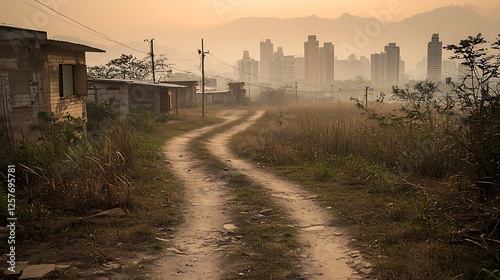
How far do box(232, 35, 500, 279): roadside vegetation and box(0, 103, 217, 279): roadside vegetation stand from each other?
334 centimetres

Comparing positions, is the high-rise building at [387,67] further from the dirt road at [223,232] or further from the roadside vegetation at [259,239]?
the roadside vegetation at [259,239]

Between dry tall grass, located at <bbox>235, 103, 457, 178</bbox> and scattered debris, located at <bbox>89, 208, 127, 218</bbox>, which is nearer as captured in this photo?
scattered debris, located at <bbox>89, 208, 127, 218</bbox>

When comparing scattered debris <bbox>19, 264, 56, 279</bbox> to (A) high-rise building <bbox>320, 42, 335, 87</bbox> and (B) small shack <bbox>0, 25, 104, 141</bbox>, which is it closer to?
(B) small shack <bbox>0, 25, 104, 141</bbox>

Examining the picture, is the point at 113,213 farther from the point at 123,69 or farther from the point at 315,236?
the point at 123,69

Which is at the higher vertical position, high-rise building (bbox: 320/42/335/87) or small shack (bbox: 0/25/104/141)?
high-rise building (bbox: 320/42/335/87)

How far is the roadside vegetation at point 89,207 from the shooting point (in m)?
5.65

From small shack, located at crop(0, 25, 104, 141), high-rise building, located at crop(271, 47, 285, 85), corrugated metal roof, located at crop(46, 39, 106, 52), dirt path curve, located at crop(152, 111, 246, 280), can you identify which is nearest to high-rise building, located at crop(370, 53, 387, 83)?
high-rise building, located at crop(271, 47, 285, 85)

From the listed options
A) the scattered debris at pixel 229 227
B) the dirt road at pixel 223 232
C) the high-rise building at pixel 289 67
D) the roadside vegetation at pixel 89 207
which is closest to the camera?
the dirt road at pixel 223 232

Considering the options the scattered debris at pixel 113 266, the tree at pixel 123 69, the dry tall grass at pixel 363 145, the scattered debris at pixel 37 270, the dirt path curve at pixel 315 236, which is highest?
the tree at pixel 123 69

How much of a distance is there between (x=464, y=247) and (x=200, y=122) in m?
22.6

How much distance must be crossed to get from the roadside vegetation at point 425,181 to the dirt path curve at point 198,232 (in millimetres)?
2177

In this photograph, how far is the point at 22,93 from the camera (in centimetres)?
1295

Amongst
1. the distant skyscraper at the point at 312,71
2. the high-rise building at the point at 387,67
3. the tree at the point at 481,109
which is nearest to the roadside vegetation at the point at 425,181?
the tree at the point at 481,109

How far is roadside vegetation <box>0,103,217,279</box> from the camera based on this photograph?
5648 mm
